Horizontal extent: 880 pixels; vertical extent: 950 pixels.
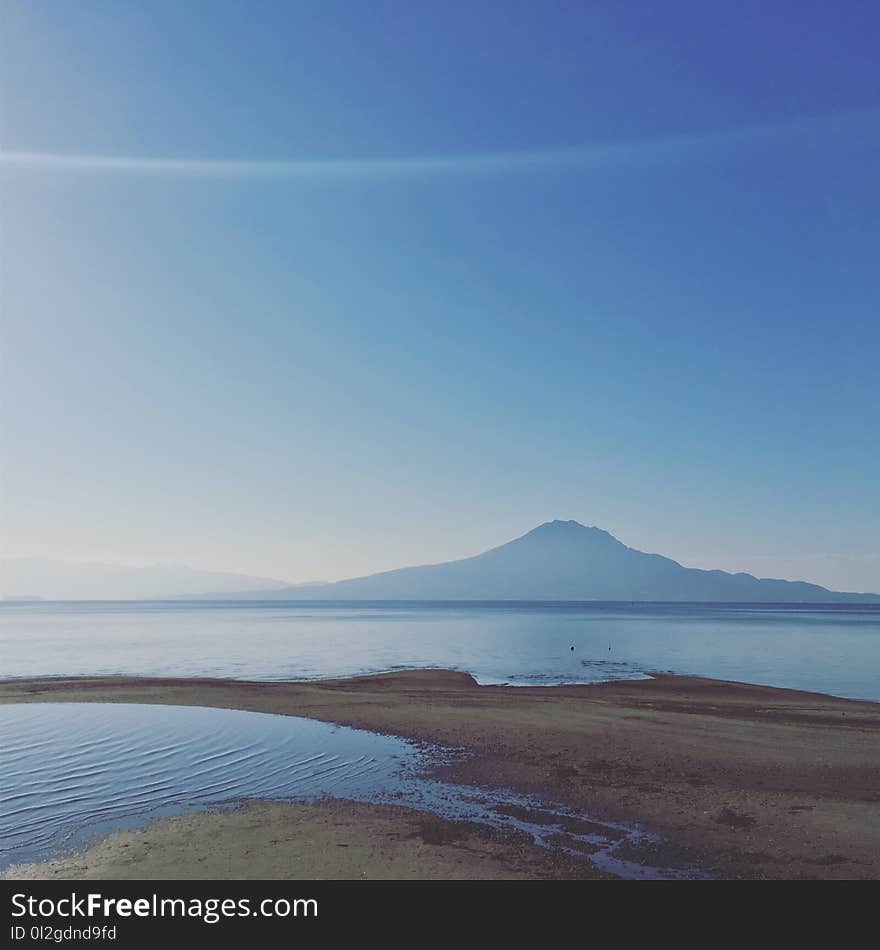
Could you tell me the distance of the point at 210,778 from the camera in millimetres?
16703

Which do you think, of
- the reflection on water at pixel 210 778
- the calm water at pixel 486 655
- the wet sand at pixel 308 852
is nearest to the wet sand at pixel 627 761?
the wet sand at pixel 308 852

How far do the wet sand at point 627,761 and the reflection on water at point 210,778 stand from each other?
3.06 ft

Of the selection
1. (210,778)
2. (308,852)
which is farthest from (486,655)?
(308,852)

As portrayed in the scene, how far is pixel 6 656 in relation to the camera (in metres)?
56.8

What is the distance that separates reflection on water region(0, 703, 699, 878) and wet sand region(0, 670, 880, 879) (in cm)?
93

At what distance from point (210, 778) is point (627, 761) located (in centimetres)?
1128

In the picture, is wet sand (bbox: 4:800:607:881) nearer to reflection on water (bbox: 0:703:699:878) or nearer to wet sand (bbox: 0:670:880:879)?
wet sand (bbox: 0:670:880:879)

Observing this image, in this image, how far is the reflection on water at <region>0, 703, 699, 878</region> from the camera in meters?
12.5
